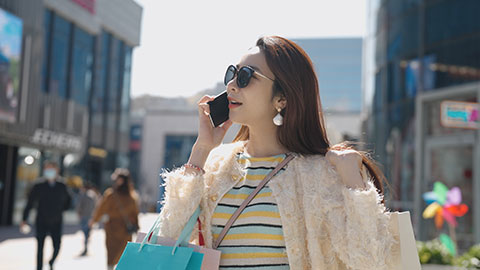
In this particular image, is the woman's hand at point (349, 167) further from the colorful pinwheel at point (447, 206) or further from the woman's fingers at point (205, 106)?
the colorful pinwheel at point (447, 206)

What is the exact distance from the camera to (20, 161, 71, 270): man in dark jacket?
9.38 meters

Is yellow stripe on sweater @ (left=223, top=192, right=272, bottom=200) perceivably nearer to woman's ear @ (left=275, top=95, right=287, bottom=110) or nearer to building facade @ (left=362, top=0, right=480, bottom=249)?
woman's ear @ (left=275, top=95, right=287, bottom=110)

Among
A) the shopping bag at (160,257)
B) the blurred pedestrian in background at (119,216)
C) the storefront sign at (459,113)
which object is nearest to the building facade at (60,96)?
the blurred pedestrian in background at (119,216)

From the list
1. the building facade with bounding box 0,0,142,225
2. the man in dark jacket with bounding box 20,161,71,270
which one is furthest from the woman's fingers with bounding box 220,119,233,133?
the building facade with bounding box 0,0,142,225

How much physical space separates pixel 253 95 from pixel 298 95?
19cm

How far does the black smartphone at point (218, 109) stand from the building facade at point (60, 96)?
1601 cm

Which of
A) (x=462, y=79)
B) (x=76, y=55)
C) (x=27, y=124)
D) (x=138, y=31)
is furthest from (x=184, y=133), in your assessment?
(x=138, y=31)

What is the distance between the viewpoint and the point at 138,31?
5234 millimetres

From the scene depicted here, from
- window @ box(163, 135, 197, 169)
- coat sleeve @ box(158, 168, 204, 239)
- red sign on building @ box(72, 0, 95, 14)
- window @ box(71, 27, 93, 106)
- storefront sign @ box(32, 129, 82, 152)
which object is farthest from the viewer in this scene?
window @ box(163, 135, 197, 169)

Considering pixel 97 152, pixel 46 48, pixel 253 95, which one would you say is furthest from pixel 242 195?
pixel 97 152

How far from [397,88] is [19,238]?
473 inches

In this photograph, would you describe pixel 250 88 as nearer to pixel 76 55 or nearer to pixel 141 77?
pixel 141 77

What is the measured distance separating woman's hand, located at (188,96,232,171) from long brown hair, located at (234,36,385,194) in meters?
0.31

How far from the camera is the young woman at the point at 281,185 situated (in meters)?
2.30
